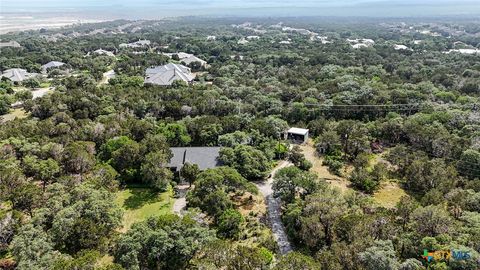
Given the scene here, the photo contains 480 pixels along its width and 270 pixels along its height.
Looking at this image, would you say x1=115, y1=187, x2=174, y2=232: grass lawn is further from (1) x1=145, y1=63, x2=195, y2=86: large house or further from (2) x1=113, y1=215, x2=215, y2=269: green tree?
(1) x1=145, y1=63, x2=195, y2=86: large house

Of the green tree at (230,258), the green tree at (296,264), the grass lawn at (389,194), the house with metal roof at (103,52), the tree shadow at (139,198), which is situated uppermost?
the green tree at (296,264)

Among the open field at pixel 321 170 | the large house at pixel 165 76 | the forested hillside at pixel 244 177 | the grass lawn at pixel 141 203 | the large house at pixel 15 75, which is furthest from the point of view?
the large house at pixel 15 75

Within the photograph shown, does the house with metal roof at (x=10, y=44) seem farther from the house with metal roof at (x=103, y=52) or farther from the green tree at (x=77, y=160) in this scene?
the green tree at (x=77, y=160)

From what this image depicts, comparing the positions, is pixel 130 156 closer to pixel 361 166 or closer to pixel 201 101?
pixel 201 101

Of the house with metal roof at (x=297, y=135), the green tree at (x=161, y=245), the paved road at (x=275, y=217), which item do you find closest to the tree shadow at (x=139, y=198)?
the green tree at (x=161, y=245)

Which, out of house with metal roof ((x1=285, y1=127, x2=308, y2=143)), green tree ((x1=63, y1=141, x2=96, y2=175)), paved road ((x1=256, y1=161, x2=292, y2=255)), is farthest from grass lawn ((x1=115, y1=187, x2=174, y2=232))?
house with metal roof ((x1=285, y1=127, x2=308, y2=143))

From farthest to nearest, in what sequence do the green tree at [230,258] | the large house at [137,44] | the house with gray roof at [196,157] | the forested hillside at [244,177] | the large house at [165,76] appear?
1. the large house at [137,44]
2. the large house at [165,76]
3. the house with gray roof at [196,157]
4. the forested hillside at [244,177]
5. the green tree at [230,258]

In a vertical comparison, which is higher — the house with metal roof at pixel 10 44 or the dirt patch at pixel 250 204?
the house with metal roof at pixel 10 44
